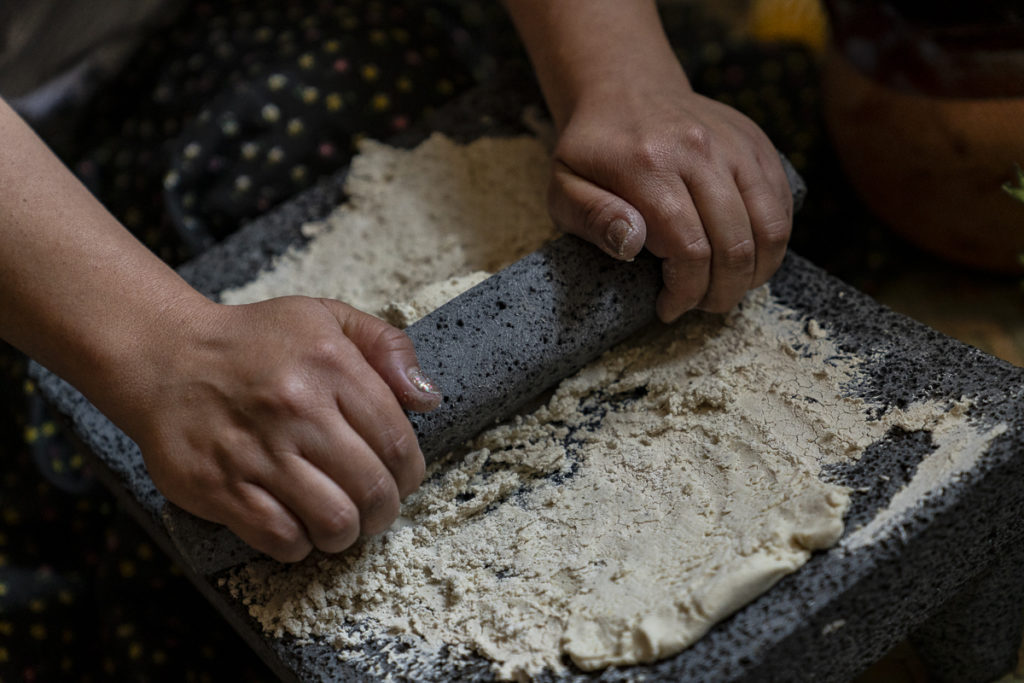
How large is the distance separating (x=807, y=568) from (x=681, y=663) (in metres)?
0.12

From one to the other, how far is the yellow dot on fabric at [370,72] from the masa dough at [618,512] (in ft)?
1.54

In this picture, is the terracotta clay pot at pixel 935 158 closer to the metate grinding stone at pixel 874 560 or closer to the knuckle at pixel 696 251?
the metate grinding stone at pixel 874 560

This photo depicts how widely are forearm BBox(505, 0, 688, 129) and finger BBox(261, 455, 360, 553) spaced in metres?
0.48

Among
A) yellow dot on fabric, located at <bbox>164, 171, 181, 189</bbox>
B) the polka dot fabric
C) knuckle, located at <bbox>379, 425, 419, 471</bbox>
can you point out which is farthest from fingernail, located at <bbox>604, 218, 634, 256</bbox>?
yellow dot on fabric, located at <bbox>164, 171, 181, 189</bbox>

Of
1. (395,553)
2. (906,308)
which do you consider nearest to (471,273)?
(395,553)

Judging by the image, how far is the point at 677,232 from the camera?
31.0 inches

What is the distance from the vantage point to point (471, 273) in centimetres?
94

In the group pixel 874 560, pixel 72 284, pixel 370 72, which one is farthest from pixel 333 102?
pixel 874 560

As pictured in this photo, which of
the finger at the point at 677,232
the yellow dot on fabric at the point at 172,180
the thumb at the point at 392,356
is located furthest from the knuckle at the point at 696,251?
the yellow dot on fabric at the point at 172,180

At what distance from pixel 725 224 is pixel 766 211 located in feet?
0.16

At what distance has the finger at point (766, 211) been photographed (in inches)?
31.9

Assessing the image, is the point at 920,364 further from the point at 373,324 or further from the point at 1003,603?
the point at 373,324

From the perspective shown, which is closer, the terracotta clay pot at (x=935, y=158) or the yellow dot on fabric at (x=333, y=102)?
the terracotta clay pot at (x=935, y=158)

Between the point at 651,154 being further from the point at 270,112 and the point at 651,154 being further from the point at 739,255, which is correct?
the point at 270,112
